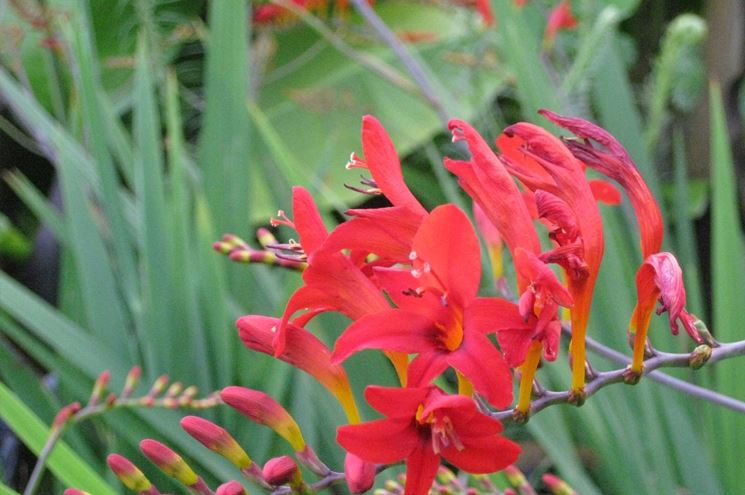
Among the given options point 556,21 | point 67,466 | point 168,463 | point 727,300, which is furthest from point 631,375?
point 556,21

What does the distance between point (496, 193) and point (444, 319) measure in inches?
3.0

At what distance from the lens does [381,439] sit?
1.35ft

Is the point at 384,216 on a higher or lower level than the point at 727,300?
higher

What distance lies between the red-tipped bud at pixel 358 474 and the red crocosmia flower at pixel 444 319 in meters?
0.06

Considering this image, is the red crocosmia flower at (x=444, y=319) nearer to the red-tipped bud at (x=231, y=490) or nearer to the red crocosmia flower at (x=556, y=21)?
the red-tipped bud at (x=231, y=490)

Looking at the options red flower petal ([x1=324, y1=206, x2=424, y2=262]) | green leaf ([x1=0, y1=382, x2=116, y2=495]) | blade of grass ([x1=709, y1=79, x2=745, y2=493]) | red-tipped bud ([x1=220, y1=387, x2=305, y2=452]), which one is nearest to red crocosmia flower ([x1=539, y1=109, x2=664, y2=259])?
red flower petal ([x1=324, y1=206, x2=424, y2=262])

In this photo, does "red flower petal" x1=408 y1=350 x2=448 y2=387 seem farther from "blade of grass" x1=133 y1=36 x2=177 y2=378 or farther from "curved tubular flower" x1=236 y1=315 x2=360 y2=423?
"blade of grass" x1=133 y1=36 x2=177 y2=378

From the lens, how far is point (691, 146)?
2217 millimetres

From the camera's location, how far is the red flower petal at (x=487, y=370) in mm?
407

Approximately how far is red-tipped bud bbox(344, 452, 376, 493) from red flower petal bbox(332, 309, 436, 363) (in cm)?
6

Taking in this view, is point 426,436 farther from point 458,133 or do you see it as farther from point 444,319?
point 458,133

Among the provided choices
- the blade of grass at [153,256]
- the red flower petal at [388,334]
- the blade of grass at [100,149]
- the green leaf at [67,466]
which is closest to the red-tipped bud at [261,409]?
the red flower petal at [388,334]

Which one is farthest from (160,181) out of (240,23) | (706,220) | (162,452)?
(706,220)

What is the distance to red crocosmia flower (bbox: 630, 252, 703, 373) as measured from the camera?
42 centimetres
